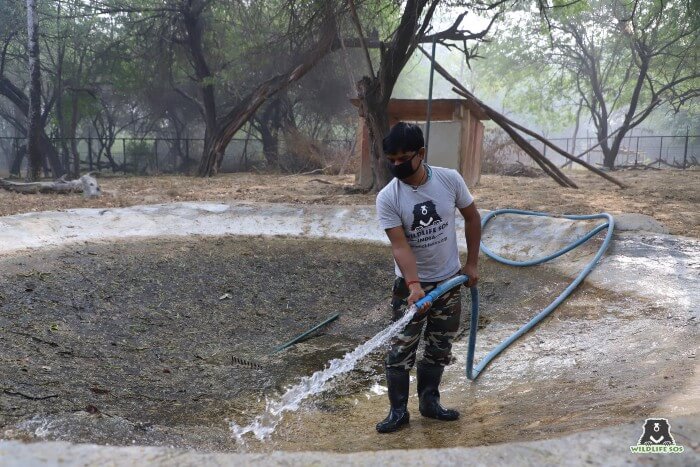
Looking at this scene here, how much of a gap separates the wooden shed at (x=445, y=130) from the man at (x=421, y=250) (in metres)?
7.64

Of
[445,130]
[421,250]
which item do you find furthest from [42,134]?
[421,250]

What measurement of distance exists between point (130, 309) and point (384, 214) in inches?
126

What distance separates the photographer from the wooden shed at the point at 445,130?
11.0 m

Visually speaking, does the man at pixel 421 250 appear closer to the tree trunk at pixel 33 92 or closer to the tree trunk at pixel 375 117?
the tree trunk at pixel 375 117

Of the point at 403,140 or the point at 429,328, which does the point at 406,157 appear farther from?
the point at 429,328

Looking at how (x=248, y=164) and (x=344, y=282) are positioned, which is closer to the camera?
(x=344, y=282)

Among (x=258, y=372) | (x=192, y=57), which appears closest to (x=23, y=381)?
(x=258, y=372)

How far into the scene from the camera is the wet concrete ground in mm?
2885

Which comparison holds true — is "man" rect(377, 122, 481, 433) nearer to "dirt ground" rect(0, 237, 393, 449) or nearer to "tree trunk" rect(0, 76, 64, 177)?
"dirt ground" rect(0, 237, 393, 449)

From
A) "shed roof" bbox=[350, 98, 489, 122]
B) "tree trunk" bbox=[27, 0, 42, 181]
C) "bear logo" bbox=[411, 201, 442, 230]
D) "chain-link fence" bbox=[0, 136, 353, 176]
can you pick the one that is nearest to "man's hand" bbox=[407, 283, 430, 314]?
"bear logo" bbox=[411, 201, 442, 230]

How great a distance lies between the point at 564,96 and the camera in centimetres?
2870

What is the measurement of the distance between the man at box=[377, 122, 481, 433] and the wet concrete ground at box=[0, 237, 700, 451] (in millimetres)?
259

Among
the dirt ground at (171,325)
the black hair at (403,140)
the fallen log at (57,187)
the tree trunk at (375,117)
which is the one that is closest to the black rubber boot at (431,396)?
the dirt ground at (171,325)

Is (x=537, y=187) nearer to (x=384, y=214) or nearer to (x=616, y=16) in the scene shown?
(x=384, y=214)
